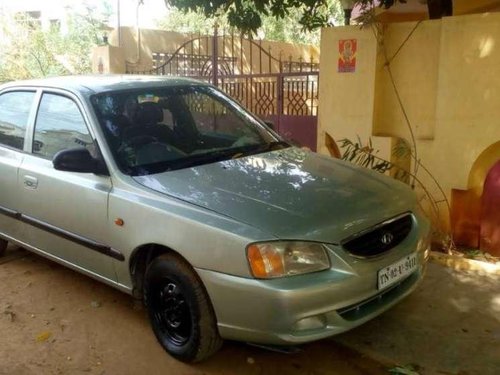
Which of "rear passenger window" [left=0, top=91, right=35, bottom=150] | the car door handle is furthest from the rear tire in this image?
the car door handle

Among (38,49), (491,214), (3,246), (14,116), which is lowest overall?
(3,246)

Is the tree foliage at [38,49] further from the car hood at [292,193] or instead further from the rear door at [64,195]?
the car hood at [292,193]

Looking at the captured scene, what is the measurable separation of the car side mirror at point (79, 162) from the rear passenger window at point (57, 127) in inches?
8.9

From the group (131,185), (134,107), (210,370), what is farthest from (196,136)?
(210,370)

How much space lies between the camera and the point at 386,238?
297cm

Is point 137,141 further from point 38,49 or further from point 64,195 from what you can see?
point 38,49

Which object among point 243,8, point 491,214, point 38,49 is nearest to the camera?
point 491,214

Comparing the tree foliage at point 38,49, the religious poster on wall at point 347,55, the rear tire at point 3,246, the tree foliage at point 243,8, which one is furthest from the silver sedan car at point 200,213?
the tree foliage at point 38,49

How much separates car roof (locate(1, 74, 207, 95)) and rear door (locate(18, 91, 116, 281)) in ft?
0.29

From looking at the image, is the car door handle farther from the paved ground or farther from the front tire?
the front tire

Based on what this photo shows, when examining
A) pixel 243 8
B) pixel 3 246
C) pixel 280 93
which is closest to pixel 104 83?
pixel 3 246

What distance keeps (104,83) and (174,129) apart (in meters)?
0.64

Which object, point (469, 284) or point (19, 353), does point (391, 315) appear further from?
point (19, 353)

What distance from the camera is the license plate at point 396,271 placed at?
2840 millimetres
